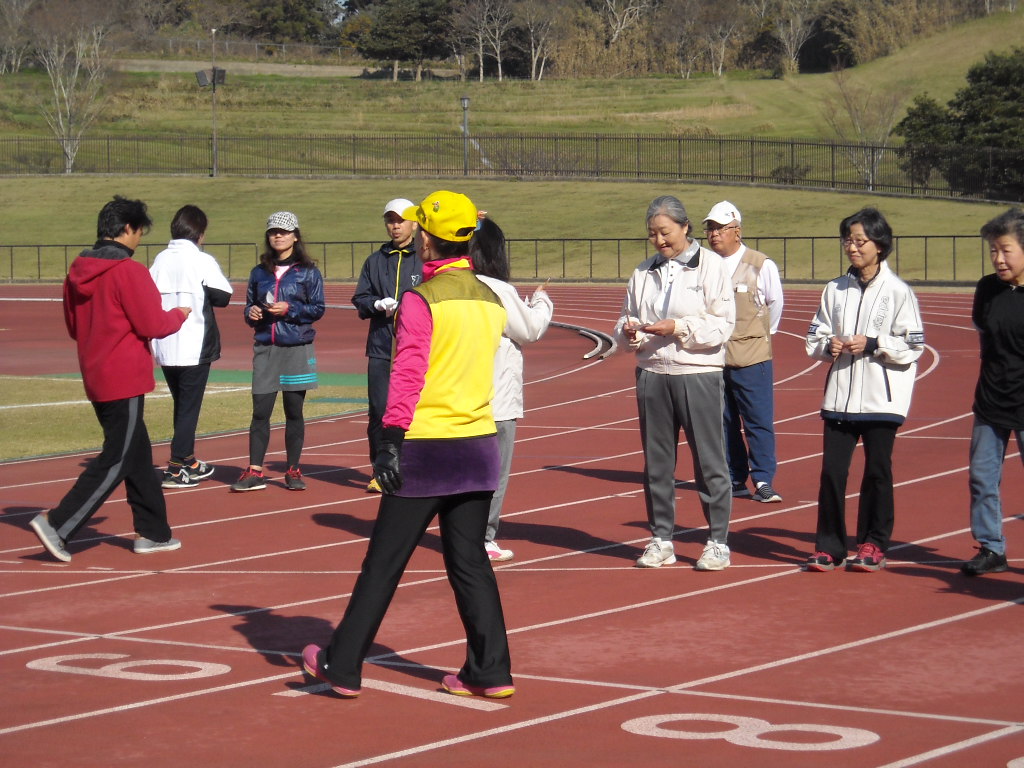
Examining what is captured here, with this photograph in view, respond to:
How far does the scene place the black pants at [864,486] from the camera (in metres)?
7.53

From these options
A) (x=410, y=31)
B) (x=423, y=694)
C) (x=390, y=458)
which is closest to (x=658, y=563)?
(x=423, y=694)

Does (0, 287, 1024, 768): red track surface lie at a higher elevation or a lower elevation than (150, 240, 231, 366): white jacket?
lower

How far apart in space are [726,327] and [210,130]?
213 feet

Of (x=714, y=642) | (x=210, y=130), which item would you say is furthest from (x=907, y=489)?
(x=210, y=130)

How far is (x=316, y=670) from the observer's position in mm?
5516

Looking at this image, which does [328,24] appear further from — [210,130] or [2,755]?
[2,755]

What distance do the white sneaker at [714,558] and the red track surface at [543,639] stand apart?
6cm

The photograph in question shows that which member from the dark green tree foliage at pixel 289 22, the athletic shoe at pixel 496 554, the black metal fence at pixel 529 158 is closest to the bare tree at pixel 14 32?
the black metal fence at pixel 529 158

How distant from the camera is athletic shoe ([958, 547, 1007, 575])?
293 inches

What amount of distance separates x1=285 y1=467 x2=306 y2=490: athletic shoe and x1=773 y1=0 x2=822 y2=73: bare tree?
77082 mm

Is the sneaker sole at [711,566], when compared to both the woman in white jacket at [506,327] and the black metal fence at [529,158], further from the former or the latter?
the black metal fence at [529,158]

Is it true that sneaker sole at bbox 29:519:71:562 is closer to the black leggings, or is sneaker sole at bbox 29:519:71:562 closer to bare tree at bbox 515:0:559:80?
the black leggings

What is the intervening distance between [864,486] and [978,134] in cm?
5239

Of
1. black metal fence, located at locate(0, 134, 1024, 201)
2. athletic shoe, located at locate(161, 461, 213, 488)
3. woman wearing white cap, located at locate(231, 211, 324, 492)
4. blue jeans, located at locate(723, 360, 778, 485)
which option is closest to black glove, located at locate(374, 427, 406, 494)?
blue jeans, located at locate(723, 360, 778, 485)
